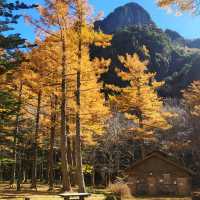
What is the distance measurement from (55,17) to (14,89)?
27.6 feet

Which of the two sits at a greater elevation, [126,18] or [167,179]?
[126,18]

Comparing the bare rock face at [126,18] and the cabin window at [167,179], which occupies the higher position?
the bare rock face at [126,18]

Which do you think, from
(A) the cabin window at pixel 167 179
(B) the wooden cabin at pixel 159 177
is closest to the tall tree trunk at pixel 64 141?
(B) the wooden cabin at pixel 159 177

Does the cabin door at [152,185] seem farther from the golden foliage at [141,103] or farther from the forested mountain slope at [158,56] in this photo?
the forested mountain slope at [158,56]

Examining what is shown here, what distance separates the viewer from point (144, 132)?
107 ft

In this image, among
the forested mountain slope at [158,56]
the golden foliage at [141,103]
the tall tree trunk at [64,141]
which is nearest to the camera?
the tall tree trunk at [64,141]

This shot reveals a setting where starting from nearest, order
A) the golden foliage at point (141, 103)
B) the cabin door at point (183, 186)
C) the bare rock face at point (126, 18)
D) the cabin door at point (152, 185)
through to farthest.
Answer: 1. the cabin door at point (183, 186)
2. the cabin door at point (152, 185)
3. the golden foliage at point (141, 103)
4. the bare rock face at point (126, 18)

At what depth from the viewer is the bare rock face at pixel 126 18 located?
121394mm

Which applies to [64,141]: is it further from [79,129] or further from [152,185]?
[152,185]

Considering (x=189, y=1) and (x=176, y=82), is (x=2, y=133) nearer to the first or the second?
(x=189, y=1)

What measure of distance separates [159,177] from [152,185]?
2.95 feet

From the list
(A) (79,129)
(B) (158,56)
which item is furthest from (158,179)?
(B) (158,56)

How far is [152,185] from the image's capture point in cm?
3127

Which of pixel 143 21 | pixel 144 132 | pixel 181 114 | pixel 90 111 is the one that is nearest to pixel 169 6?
pixel 90 111
